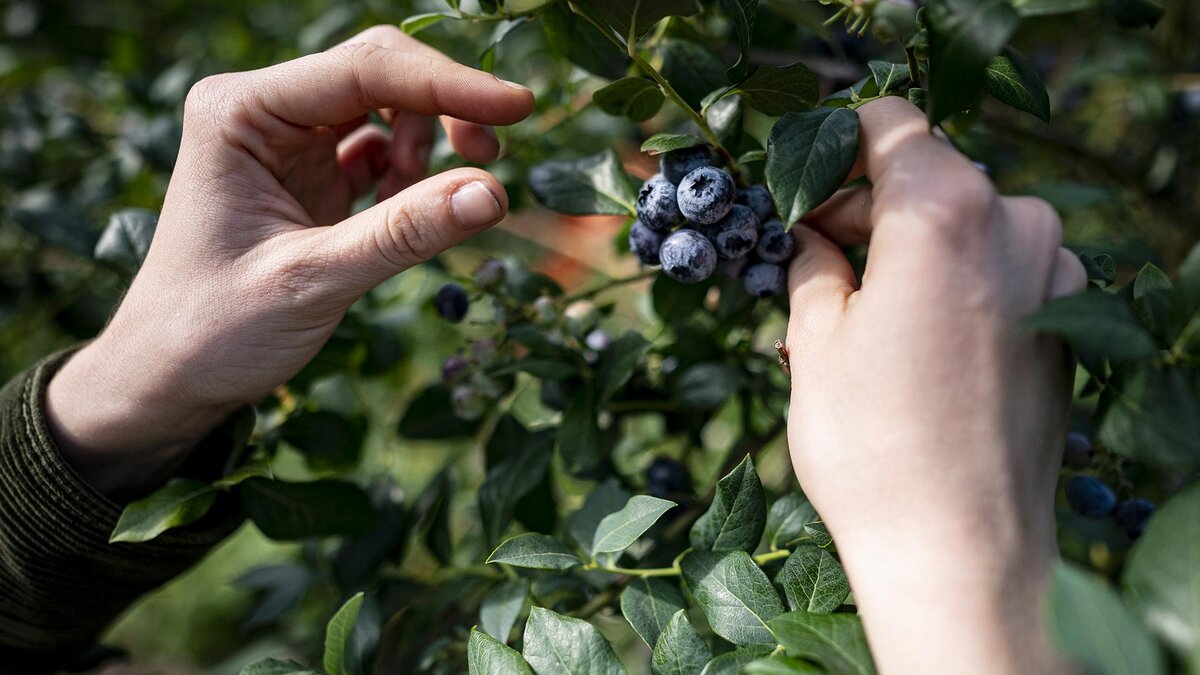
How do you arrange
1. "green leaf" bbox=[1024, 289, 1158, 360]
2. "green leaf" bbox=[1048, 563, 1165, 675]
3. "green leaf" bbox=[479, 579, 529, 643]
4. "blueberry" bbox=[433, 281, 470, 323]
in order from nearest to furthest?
"green leaf" bbox=[1048, 563, 1165, 675] → "green leaf" bbox=[1024, 289, 1158, 360] → "green leaf" bbox=[479, 579, 529, 643] → "blueberry" bbox=[433, 281, 470, 323]

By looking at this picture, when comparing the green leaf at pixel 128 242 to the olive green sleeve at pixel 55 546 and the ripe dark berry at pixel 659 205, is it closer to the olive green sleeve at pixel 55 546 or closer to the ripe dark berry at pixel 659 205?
the olive green sleeve at pixel 55 546

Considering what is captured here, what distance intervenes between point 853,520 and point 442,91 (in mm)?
666

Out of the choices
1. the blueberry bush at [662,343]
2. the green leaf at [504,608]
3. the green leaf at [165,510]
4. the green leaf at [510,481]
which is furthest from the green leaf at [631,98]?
the green leaf at [165,510]

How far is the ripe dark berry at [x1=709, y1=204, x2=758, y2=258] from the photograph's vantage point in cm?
86

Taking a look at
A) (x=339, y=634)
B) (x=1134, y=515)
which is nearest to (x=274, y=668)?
(x=339, y=634)

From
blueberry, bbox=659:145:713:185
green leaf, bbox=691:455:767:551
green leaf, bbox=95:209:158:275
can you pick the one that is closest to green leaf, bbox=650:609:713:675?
green leaf, bbox=691:455:767:551

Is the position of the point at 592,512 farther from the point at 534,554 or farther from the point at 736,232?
the point at 736,232

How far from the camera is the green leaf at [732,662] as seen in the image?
2.36 ft

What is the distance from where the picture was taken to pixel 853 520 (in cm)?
67

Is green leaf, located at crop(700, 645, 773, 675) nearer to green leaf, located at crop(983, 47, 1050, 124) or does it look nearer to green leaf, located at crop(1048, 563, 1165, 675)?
green leaf, located at crop(1048, 563, 1165, 675)

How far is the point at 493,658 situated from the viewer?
2.41 ft

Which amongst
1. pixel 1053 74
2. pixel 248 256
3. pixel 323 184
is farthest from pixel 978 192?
pixel 1053 74

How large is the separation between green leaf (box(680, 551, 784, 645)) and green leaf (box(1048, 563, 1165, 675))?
292mm

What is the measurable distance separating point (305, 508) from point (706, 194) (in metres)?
0.68
